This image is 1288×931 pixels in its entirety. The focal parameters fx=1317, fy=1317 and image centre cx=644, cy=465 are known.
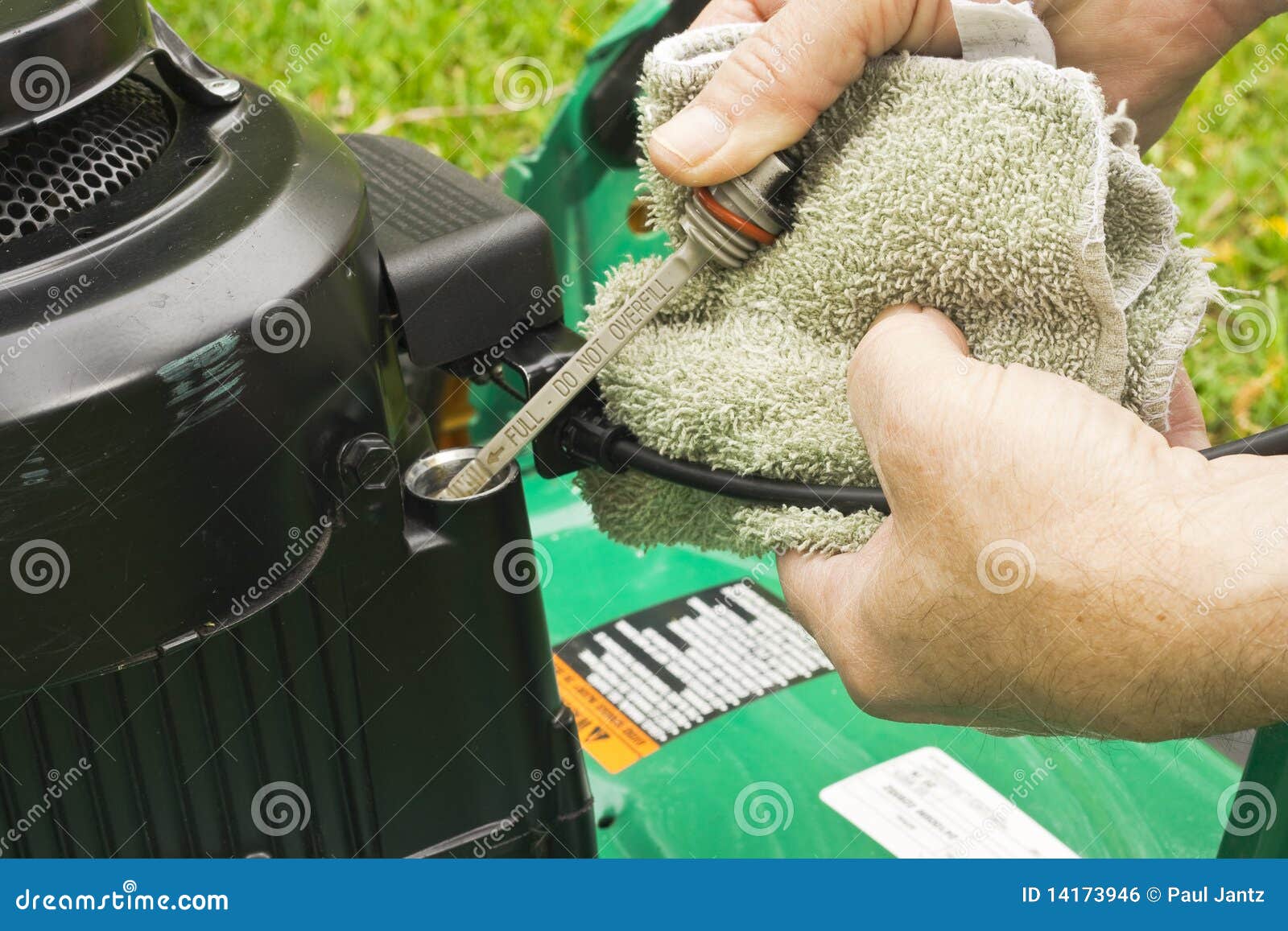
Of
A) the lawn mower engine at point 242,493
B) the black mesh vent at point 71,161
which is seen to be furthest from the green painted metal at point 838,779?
the black mesh vent at point 71,161

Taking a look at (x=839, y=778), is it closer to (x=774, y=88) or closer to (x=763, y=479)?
(x=763, y=479)

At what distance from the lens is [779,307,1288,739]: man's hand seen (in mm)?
596

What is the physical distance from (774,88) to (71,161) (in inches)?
14.6

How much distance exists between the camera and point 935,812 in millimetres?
1034

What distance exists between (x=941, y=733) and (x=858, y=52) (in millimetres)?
600

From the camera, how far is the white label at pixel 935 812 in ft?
3.29

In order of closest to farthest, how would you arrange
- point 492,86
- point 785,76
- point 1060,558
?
point 1060,558
point 785,76
point 492,86

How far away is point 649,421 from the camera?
76 centimetres

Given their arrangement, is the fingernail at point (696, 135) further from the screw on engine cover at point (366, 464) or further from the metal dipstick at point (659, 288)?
the screw on engine cover at point (366, 464)

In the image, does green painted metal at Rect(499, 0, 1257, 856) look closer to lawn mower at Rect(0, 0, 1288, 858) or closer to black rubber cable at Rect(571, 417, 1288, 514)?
lawn mower at Rect(0, 0, 1288, 858)

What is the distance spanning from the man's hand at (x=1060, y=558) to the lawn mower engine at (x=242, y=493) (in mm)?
226

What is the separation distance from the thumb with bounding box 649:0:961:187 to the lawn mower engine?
0.11m

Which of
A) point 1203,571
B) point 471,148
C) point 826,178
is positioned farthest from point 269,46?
point 1203,571

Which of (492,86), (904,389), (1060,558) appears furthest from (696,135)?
(492,86)
